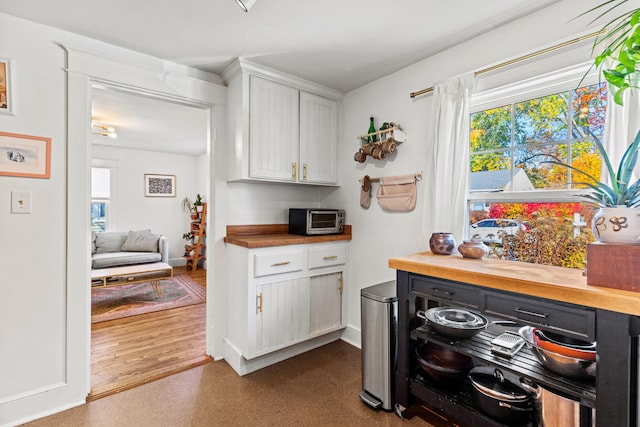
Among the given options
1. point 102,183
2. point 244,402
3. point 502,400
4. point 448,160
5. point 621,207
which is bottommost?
point 244,402

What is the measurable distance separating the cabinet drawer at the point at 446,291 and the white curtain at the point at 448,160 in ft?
1.55

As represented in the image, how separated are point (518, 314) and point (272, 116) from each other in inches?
83.4

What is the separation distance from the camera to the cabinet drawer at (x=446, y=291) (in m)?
1.52

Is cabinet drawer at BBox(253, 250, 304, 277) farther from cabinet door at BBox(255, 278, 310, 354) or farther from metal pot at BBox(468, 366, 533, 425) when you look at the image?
metal pot at BBox(468, 366, 533, 425)

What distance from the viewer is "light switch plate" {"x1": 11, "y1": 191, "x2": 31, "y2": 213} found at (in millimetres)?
1815

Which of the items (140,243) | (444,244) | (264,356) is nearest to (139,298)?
(140,243)

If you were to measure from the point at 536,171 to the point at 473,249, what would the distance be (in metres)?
0.59

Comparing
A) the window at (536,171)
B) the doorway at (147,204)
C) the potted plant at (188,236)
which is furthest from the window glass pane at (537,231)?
the potted plant at (188,236)

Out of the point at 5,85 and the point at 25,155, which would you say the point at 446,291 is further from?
the point at 5,85

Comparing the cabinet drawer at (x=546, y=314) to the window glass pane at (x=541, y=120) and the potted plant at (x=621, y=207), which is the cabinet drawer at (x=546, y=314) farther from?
the window glass pane at (x=541, y=120)

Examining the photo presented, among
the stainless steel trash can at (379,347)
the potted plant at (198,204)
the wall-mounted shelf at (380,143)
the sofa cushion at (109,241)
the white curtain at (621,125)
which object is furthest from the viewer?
the potted plant at (198,204)

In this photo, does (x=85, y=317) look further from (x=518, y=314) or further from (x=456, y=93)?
(x=456, y=93)

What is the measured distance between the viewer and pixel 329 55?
227 cm

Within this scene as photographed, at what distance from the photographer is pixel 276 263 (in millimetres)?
2385
